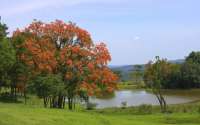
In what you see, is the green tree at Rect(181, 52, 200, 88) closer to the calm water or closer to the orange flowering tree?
the calm water

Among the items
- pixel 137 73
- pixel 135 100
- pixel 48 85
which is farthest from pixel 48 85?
pixel 135 100

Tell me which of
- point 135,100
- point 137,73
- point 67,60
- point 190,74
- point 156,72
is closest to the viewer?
point 67,60

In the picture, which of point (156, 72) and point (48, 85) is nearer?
point (48, 85)

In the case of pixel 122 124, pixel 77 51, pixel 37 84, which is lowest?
pixel 122 124

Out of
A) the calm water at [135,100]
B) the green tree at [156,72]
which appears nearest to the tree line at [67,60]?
the green tree at [156,72]

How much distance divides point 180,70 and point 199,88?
715 cm

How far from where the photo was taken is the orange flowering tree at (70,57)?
47.6 m

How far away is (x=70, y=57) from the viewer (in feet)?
158

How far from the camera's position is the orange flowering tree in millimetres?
47562

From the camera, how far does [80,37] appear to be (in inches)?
1932

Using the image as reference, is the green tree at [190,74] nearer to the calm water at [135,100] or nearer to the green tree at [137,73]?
the calm water at [135,100]

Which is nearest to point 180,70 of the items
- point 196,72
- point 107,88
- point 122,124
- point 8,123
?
point 196,72

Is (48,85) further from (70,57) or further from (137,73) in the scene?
(137,73)

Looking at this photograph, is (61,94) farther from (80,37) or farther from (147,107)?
(147,107)
